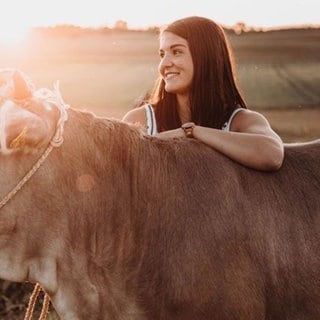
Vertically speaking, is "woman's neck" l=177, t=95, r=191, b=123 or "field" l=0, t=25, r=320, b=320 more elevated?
"woman's neck" l=177, t=95, r=191, b=123

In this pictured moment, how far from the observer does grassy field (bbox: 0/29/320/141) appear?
28672 mm

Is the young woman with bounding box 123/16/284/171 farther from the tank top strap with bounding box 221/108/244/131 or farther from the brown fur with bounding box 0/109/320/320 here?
the brown fur with bounding box 0/109/320/320

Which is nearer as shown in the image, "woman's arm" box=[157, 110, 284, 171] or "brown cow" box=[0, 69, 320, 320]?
"brown cow" box=[0, 69, 320, 320]

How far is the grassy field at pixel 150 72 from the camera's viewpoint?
→ 94.1 ft

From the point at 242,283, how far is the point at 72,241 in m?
1.00

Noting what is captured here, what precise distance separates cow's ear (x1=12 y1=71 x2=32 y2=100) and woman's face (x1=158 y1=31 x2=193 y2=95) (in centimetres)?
Answer: 175

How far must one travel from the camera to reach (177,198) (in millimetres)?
5027

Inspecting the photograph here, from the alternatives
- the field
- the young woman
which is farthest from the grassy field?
the young woman

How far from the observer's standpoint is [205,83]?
6.25 meters

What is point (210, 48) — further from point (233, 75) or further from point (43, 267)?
point (43, 267)

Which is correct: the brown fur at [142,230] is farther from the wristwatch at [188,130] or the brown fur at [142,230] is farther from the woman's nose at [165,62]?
the woman's nose at [165,62]

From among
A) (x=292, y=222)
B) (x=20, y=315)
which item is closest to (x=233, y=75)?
(x=292, y=222)

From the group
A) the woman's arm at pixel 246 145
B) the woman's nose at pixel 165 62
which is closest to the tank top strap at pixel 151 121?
the woman's nose at pixel 165 62

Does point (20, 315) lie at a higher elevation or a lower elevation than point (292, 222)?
lower
